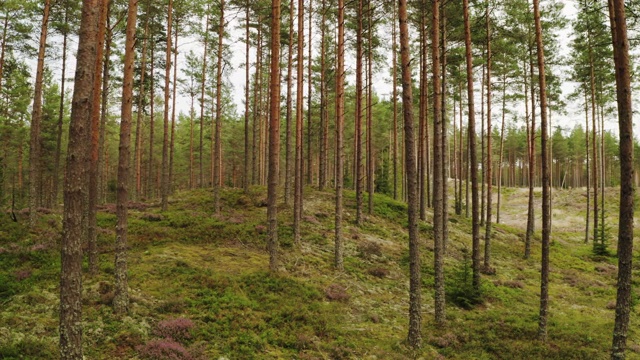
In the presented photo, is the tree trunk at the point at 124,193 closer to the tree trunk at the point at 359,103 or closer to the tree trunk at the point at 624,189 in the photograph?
the tree trunk at the point at 359,103

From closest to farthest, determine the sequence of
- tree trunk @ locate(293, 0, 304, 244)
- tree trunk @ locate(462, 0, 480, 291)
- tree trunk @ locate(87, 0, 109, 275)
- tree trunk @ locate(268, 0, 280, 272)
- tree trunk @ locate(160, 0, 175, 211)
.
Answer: tree trunk @ locate(87, 0, 109, 275) < tree trunk @ locate(268, 0, 280, 272) < tree trunk @ locate(462, 0, 480, 291) < tree trunk @ locate(293, 0, 304, 244) < tree trunk @ locate(160, 0, 175, 211)

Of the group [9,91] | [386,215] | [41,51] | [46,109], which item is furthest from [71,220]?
[46,109]

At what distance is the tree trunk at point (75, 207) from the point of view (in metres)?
4.97

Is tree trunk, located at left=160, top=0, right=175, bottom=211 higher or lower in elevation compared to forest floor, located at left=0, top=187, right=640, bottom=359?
higher

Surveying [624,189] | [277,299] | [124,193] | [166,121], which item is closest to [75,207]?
[124,193]

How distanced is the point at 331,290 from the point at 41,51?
1734 cm

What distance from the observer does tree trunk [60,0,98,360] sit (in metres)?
4.97

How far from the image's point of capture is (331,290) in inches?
469

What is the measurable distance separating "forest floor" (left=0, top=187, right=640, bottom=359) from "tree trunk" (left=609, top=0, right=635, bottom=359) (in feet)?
8.78

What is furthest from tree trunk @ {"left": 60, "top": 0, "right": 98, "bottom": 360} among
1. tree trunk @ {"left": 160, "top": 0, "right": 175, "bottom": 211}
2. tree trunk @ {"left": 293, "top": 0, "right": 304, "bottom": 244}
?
tree trunk @ {"left": 160, "top": 0, "right": 175, "bottom": 211}

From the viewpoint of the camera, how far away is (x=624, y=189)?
738 centimetres

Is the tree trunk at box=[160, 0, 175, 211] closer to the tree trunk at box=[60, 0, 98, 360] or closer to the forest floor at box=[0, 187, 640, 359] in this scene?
the forest floor at box=[0, 187, 640, 359]

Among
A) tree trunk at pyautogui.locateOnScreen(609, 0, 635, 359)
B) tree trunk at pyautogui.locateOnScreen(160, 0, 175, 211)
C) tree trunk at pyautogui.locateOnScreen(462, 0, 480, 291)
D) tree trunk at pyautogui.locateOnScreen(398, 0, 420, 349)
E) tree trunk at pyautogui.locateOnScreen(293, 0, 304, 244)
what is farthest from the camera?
tree trunk at pyautogui.locateOnScreen(160, 0, 175, 211)

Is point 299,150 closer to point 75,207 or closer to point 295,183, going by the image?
point 295,183
